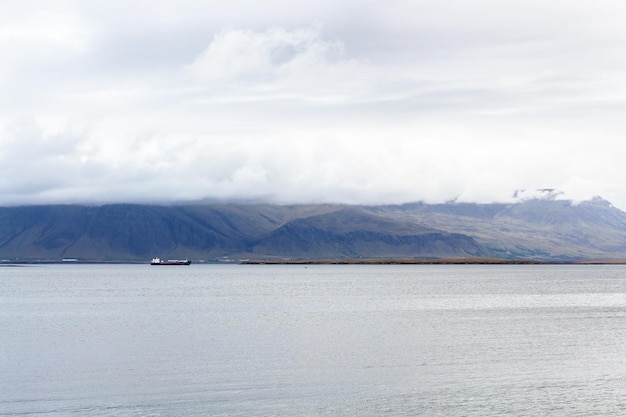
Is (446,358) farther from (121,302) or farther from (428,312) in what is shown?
(121,302)

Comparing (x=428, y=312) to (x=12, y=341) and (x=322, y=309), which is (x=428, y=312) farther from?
(x=12, y=341)

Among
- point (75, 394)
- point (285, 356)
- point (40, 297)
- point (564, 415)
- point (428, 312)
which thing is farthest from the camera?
point (40, 297)

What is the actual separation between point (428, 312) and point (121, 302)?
5134 centimetres

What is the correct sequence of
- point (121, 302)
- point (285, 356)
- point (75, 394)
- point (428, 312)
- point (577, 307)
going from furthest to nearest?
point (121, 302)
point (577, 307)
point (428, 312)
point (285, 356)
point (75, 394)

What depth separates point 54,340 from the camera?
7419 centimetres

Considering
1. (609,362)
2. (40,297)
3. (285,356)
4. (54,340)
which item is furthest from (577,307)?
(40,297)

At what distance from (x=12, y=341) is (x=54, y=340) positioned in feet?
12.2

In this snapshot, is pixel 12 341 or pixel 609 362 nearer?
pixel 609 362

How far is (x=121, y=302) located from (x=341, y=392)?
3404 inches

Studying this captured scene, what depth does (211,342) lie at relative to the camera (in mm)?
70625

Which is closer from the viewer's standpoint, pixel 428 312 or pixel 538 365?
pixel 538 365

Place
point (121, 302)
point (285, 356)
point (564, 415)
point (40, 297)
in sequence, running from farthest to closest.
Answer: point (40, 297) < point (121, 302) < point (285, 356) < point (564, 415)

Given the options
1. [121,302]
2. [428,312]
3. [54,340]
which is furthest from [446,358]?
[121,302]

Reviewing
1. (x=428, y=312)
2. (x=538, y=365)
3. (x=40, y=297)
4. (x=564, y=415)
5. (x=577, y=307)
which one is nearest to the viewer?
(x=564, y=415)
